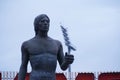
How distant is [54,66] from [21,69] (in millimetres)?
723

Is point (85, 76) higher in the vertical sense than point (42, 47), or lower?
higher

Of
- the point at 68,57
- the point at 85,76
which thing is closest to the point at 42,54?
the point at 68,57

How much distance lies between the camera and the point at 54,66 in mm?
10570

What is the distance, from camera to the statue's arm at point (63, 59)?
998cm

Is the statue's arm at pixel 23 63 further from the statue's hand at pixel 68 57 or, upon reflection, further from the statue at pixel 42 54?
the statue's hand at pixel 68 57

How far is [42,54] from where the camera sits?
10.5 meters

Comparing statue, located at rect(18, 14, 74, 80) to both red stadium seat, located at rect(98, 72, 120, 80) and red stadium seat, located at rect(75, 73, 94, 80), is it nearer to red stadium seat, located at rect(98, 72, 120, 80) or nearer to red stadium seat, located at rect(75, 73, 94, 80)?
red stadium seat, located at rect(75, 73, 94, 80)

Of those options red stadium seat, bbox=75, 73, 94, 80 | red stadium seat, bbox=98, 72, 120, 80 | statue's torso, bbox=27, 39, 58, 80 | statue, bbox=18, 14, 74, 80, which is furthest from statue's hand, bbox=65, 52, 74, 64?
red stadium seat, bbox=98, 72, 120, 80

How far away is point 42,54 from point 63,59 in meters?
0.55

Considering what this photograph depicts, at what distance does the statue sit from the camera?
412 inches

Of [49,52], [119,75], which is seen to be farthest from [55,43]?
[119,75]

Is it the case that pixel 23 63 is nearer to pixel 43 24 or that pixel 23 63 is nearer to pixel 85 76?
pixel 43 24

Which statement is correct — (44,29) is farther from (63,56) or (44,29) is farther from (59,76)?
(59,76)

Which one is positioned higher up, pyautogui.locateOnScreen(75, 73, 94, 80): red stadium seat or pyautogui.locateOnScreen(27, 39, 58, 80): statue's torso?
pyautogui.locateOnScreen(75, 73, 94, 80): red stadium seat
